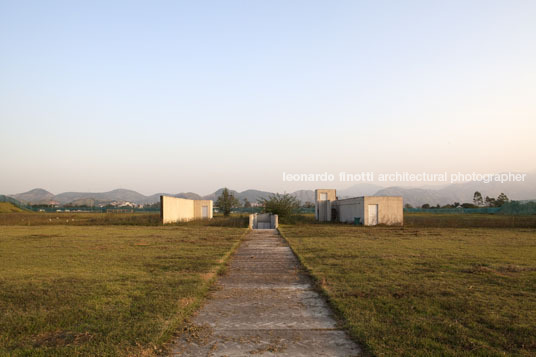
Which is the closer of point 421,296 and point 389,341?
point 389,341

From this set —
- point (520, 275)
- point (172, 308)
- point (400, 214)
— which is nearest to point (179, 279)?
point (172, 308)

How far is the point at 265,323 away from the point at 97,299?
2963 mm

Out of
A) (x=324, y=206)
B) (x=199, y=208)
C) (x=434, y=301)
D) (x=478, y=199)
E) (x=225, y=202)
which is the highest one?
(x=225, y=202)

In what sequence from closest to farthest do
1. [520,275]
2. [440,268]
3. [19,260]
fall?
[520,275] → [440,268] → [19,260]

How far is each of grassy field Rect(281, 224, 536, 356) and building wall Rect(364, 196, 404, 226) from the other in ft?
Answer: 63.9

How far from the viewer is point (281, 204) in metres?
35.5

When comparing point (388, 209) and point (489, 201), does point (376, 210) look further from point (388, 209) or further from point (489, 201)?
point (489, 201)

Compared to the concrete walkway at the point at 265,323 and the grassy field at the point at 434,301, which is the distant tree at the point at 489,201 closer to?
the grassy field at the point at 434,301

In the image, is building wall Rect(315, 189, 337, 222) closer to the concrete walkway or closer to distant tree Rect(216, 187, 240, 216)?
distant tree Rect(216, 187, 240, 216)

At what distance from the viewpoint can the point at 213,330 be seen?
4926mm

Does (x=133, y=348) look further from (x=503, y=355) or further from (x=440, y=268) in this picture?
(x=440, y=268)

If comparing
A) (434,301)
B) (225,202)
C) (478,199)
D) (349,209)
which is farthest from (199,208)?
(478,199)

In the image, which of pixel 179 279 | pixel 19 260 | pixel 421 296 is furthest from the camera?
pixel 19 260

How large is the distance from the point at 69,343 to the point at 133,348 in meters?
0.81
